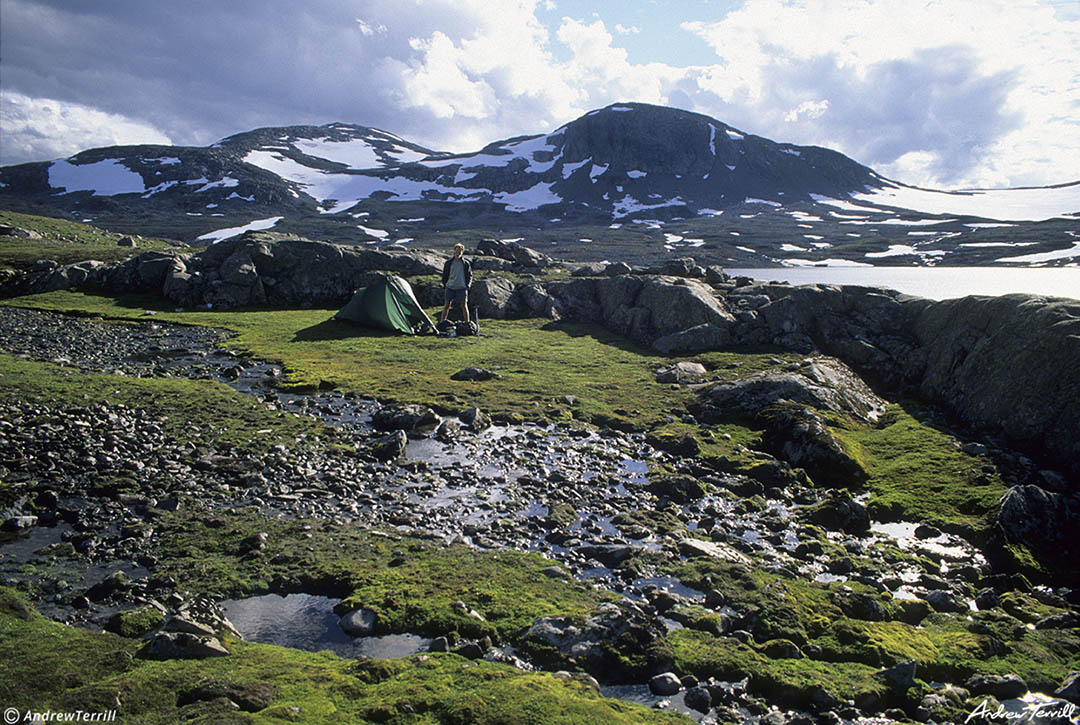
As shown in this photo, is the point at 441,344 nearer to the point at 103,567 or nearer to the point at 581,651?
the point at 103,567

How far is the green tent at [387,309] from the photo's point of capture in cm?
3120

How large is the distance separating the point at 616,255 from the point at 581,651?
139m

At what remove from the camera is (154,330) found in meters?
29.3

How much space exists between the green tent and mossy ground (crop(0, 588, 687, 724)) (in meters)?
24.1

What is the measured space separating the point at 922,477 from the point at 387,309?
24.8 m

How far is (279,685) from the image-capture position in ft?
22.1

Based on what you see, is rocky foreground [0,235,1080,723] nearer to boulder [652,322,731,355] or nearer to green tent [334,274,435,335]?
boulder [652,322,731,355]

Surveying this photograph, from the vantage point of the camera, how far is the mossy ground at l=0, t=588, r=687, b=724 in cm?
600

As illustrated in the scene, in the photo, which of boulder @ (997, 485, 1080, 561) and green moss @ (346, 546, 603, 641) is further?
boulder @ (997, 485, 1080, 561)

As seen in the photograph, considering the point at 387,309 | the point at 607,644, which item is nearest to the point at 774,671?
the point at 607,644

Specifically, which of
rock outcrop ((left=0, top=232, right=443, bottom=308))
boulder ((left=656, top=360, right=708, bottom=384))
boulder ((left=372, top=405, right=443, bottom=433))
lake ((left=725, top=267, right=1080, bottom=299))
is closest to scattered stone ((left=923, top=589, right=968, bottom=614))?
boulder ((left=372, top=405, right=443, bottom=433))

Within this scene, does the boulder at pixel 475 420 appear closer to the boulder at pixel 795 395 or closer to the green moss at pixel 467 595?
the green moss at pixel 467 595

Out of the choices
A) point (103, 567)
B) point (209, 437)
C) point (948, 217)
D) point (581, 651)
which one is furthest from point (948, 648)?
point (948, 217)

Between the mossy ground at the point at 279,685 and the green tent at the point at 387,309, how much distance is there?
79.2 feet
